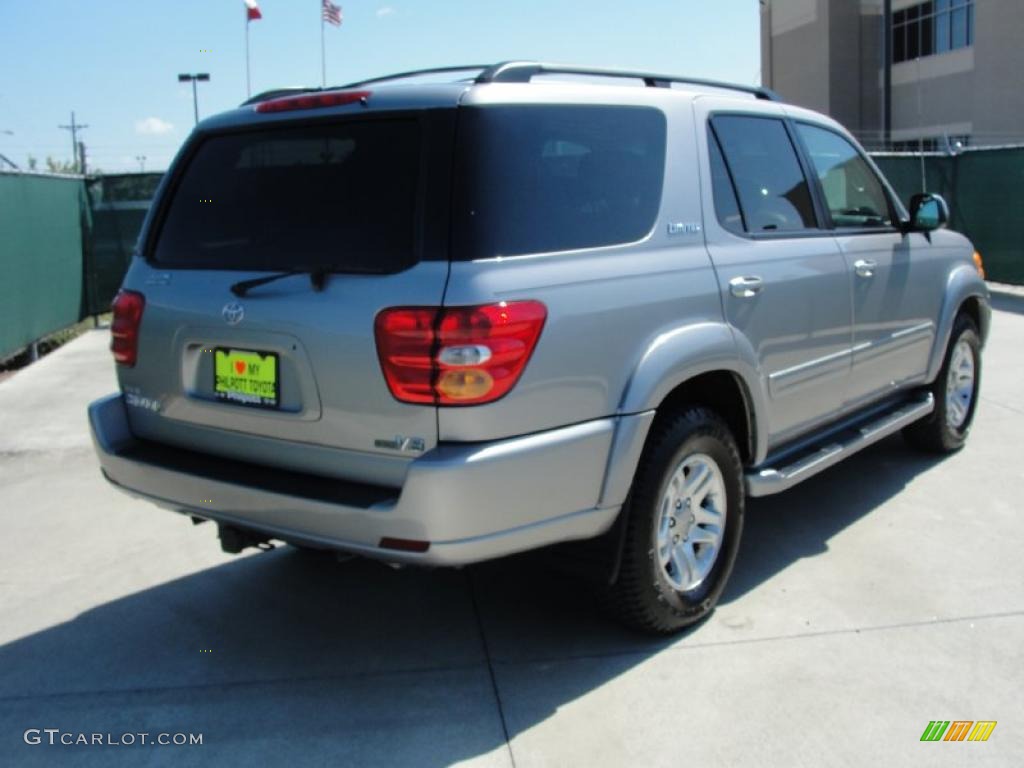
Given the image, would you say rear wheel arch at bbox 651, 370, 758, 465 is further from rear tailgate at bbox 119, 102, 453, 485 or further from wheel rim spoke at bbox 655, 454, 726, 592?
rear tailgate at bbox 119, 102, 453, 485

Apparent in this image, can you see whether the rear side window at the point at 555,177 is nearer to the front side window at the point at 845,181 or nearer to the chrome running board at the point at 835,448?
the chrome running board at the point at 835,448

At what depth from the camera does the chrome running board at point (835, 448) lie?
420 centimetres

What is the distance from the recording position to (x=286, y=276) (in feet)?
10.9

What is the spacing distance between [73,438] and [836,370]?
515 cm

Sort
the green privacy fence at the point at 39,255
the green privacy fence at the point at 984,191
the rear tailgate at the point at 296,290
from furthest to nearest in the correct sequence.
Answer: the green privacy fence at the point at 984,191
the green privacy fence at the point at 39,255
the rear tailgate at the point at 296,290

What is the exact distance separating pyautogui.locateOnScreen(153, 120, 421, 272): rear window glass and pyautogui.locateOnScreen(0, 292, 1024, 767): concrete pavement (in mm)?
1292

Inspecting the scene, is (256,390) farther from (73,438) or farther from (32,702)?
(73,438)

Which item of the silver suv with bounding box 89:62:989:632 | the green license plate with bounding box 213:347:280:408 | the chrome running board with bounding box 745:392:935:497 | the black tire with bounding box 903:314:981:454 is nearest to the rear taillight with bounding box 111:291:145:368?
the silver suv with bounding box 89:62:989:632

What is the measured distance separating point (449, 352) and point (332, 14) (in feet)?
55.1

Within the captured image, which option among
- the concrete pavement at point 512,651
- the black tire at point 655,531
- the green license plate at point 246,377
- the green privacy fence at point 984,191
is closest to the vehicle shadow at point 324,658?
the concrete pavement at point 512,651

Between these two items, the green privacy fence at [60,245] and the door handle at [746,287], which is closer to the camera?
the door handle at [746,287]

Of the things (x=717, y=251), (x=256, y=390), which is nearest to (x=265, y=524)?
(x=256, y=390)

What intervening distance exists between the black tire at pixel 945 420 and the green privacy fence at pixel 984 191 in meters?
7.99

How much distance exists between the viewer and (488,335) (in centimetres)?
300
